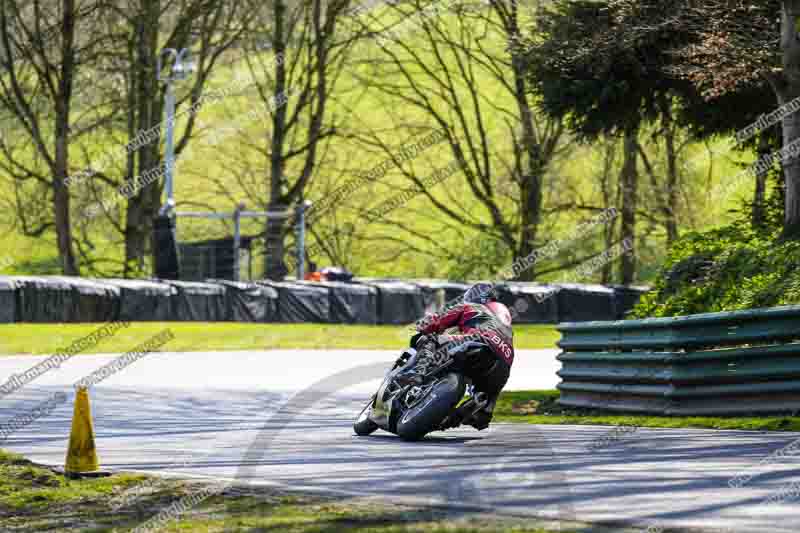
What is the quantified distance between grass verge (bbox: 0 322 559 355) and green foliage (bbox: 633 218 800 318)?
12892 millimetres

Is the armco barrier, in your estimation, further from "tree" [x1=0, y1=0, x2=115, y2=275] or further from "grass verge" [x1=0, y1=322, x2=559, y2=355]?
"tree" [x1=0, y1=0, x2=115, y2=275]

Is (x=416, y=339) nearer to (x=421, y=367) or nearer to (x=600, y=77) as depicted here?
(x=421, y=367)

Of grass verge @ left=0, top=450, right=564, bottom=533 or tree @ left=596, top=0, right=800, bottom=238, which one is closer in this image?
grass verge @ left=0, top=450, right=564, bottom=533

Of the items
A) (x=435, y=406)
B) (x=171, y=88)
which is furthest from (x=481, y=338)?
(x=171, y=88)

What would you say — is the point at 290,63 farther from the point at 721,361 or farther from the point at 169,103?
the point at 721,361

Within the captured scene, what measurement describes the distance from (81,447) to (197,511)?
6.30 feet

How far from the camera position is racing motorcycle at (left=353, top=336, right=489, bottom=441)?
11.2 m

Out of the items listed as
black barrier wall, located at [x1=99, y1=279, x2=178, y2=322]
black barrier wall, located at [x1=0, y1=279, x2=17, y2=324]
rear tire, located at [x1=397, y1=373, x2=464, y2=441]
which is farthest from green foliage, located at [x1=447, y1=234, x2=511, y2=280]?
rear tire, located at [x1=397, y1=373, x2=464, y2=441]

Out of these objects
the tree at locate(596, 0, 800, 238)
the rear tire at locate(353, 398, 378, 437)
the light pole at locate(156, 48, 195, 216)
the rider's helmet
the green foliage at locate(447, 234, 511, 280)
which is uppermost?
the light pole at locate(156, 48, 195, 216)

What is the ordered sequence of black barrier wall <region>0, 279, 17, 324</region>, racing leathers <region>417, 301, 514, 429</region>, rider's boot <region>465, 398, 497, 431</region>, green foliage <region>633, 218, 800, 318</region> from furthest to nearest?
1. black barrier wall <region>0, 279, 17, 324</region>
2. green foliage <region>633, 218, 800, 318</region>
3. rider's boot <region>465, 398, 497, 431</region>
4. racing leathers <region>417, 301, 514, 429</region>

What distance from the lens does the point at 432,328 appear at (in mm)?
11578

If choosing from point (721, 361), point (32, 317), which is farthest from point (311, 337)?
point (721, 361)

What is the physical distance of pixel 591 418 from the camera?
14.4m

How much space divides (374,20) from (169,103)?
51.2ft
